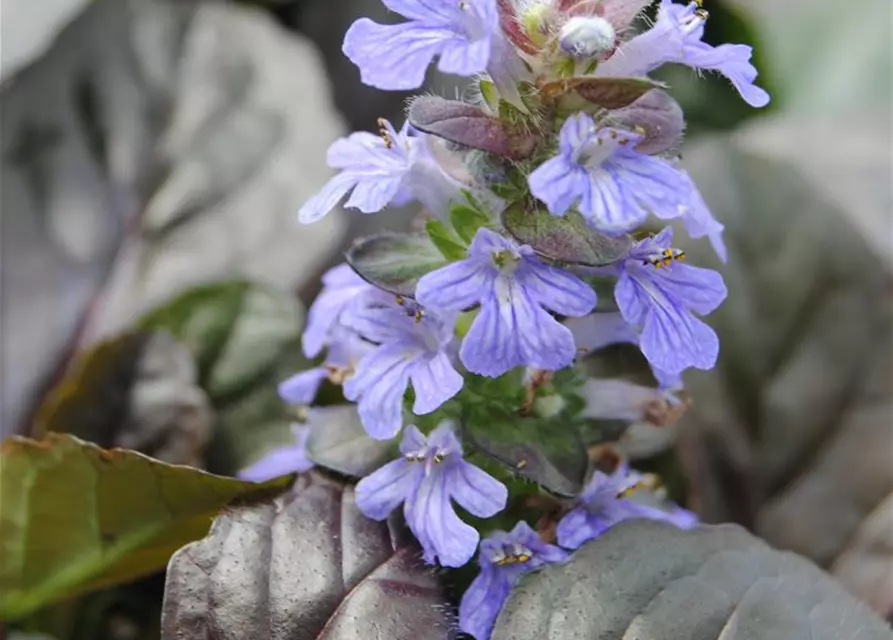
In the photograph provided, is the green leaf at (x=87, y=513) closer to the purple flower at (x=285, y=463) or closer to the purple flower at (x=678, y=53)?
the purple flower at (x=285, y=463)

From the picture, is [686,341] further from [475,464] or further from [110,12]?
[110,12]

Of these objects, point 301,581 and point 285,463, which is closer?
point 301,581

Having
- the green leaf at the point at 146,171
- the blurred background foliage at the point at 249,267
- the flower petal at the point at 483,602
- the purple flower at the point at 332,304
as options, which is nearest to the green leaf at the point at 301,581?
the flower petal at the point at 483,602

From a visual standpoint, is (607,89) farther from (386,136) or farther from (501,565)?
(501,565)

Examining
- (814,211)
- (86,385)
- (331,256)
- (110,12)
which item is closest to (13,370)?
(86,385)

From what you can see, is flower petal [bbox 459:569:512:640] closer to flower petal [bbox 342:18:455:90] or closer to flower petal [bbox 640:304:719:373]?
flower petal [bbox 640:304:719:373]

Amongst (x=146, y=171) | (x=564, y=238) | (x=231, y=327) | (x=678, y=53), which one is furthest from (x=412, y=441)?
(x=146, y=171)
